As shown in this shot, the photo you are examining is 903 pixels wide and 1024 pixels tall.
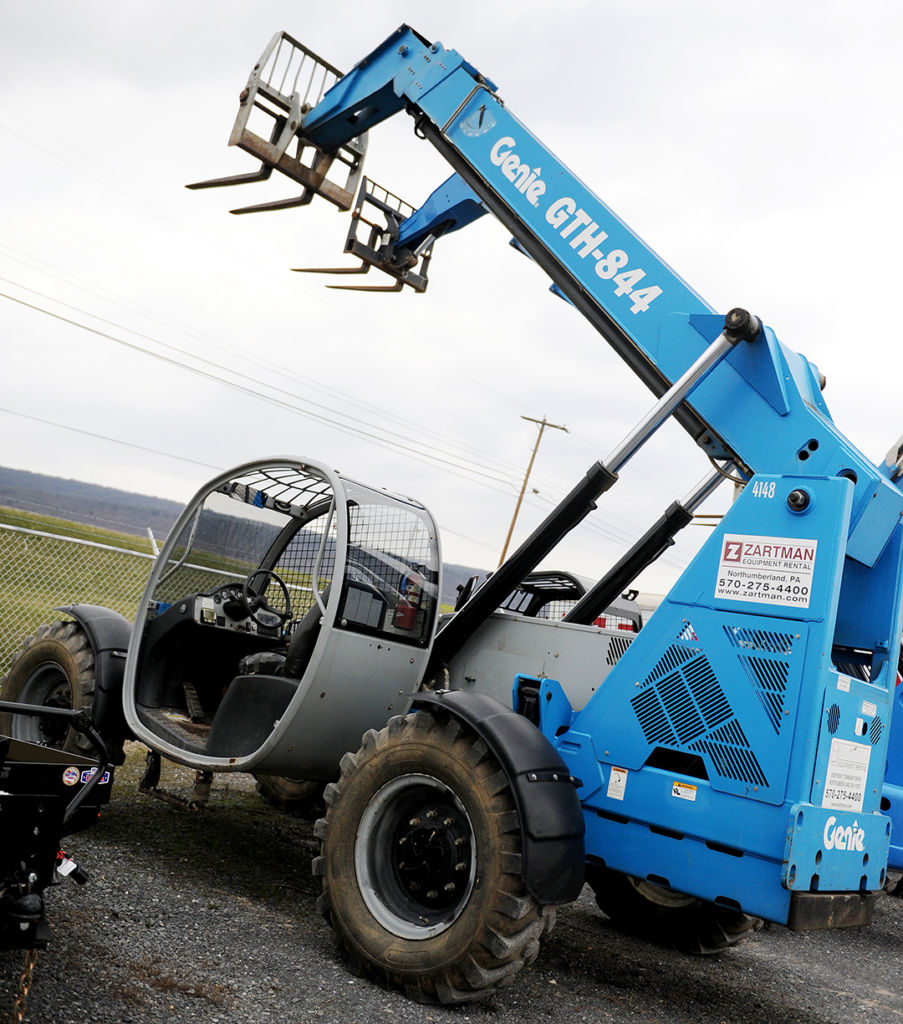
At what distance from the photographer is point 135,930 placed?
4180mm

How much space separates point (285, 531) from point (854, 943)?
4.96 m

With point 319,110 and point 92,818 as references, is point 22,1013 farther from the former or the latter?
point 319,110

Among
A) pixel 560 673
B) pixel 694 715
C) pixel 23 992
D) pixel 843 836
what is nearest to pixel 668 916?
pixel 560 673

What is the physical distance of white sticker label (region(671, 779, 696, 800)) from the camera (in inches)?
158

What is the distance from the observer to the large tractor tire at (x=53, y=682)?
6047mm

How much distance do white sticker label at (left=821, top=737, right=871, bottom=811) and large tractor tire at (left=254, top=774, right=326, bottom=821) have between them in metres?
3.96

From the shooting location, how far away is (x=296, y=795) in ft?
23.2

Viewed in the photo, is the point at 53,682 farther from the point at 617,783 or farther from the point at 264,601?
the point at 617,783

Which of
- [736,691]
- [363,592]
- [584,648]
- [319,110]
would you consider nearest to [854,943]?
[584,648]

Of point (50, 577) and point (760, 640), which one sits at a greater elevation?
point (760, 640)

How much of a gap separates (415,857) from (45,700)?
3350 millimetres

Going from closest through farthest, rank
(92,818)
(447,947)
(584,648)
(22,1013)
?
(22,1013) < (92,818) < (447,947) < (584,648)

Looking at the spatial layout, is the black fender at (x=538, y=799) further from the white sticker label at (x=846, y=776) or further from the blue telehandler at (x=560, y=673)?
the white sticker label at (x=846, y=776)

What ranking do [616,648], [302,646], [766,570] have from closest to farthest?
[766,570], [616,648], [302,646]
